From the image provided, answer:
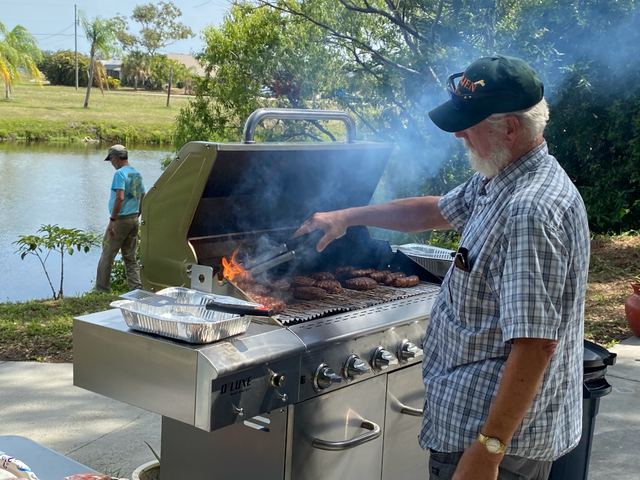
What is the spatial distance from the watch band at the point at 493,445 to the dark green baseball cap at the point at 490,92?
2.77 ft

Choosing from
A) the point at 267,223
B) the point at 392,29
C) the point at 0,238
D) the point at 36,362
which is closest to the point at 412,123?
the point at 392,29

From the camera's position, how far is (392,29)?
35.3ft

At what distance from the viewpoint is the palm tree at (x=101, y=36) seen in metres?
35.9

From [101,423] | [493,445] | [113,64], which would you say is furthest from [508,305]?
[113,64]

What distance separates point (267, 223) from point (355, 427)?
3.32 ft

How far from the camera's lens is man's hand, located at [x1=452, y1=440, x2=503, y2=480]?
168cm

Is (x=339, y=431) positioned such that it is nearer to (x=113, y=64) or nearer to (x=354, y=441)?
(x=354, y=441)

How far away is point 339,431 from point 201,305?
715mm

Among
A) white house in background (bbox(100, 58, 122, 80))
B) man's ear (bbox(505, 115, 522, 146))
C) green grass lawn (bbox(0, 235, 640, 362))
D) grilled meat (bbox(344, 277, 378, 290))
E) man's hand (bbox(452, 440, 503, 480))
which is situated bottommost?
Result: green grass lawn (bbox(0, 235, 640, 362))

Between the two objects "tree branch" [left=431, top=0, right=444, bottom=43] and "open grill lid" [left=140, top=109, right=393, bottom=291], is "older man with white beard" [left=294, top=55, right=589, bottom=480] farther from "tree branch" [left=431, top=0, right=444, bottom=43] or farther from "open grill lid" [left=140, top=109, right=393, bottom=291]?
"tree branch" [left=431, top=0, right=444, bottom=43]

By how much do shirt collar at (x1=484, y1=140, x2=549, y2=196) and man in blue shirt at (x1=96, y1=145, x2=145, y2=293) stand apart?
7324mm

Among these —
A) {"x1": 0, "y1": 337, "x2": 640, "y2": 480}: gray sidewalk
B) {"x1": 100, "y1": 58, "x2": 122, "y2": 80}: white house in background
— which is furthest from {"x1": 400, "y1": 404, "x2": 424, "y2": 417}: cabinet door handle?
{"x1": 100, "y1": 58, "x2": 122, "y2": 80}: white house in background

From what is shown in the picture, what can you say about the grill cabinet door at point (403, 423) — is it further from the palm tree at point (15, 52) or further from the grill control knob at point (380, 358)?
the palm tree at point (15, 52)

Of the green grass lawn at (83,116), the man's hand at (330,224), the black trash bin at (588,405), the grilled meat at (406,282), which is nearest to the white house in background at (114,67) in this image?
the green grass lawn at (83,116)
